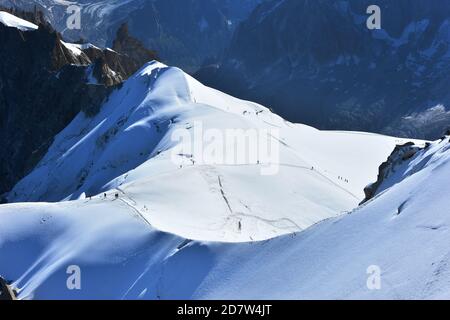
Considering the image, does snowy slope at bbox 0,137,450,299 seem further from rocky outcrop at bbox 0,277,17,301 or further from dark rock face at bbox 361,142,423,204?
dark rock face at bbox 361,142,423,204

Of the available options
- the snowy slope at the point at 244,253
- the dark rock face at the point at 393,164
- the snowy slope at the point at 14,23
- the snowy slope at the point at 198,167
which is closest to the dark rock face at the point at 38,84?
the snowy slope at the point at 14,23

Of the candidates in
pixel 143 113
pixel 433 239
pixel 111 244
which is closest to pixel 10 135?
pixel 143 113

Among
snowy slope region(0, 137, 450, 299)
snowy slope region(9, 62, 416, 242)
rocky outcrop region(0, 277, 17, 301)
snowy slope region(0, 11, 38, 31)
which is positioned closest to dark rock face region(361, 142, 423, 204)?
snowy slope region(0, 137, 450, 299)

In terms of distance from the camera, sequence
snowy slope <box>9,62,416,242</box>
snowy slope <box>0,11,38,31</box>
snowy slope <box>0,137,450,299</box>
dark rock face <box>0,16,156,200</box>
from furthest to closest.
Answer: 1. snowy slope <box>0,11,38,31</box>
2. dark rock face <box>0,16,156,200</box>
3. snowy slope <box>9,62,416,242</box>
4. snowy slope <box>0,137,450,299</box>

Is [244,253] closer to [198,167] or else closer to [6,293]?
[6,293]

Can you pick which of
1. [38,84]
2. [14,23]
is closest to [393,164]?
[38,84]
